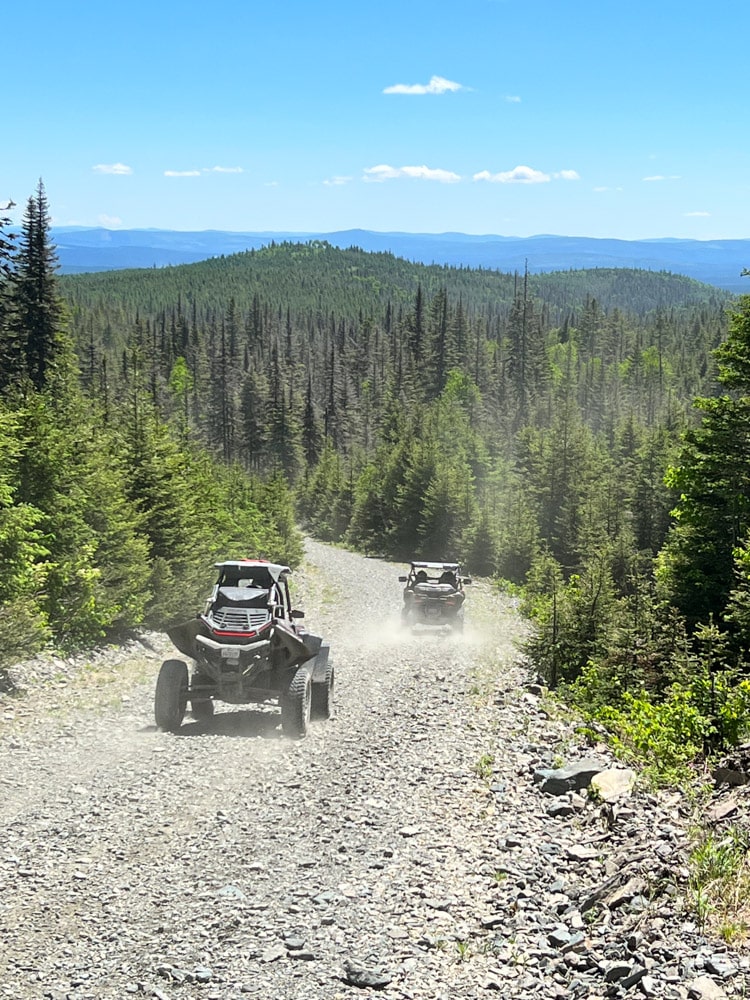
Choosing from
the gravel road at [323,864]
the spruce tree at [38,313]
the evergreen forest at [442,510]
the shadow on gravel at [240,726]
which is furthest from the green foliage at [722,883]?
the spruce tree at [38,313]

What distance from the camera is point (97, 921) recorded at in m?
7.41

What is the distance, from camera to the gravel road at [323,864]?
6.58 metres

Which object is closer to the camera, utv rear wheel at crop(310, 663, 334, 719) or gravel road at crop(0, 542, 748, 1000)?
gravel road at crop(0, 542, 748, 1000)

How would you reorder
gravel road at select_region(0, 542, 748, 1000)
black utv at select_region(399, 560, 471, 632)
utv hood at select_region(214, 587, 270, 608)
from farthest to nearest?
black utv at select_region(399, 560, 471, 632) → utv hood at select_region(214, 587, 270, 608) → gravel road at select_region(0, 542, 748, 1000)

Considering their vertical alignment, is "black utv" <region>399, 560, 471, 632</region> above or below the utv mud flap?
below

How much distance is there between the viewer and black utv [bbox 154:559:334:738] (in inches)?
530

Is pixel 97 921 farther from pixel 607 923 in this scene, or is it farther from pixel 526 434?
pixel 526 434

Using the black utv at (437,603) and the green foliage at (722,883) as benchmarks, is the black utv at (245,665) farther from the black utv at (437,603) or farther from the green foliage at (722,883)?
the black utv at (437,603)

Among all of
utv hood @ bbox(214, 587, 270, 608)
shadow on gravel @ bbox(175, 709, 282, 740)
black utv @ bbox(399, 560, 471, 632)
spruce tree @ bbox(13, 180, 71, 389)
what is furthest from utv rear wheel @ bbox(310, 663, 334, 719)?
spruce tree @ bbox(13, 180, 71, 389)

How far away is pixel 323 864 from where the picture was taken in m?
8.69

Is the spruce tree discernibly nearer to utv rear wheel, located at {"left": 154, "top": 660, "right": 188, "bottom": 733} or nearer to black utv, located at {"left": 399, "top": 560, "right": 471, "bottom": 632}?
black utv, located at {"left": 399, "top": 560, "right": 471, "bottom": 632}

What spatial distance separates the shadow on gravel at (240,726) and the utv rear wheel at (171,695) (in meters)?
0.25

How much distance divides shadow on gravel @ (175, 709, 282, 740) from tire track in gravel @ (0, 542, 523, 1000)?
57 millimetres

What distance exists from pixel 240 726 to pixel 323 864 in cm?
574
